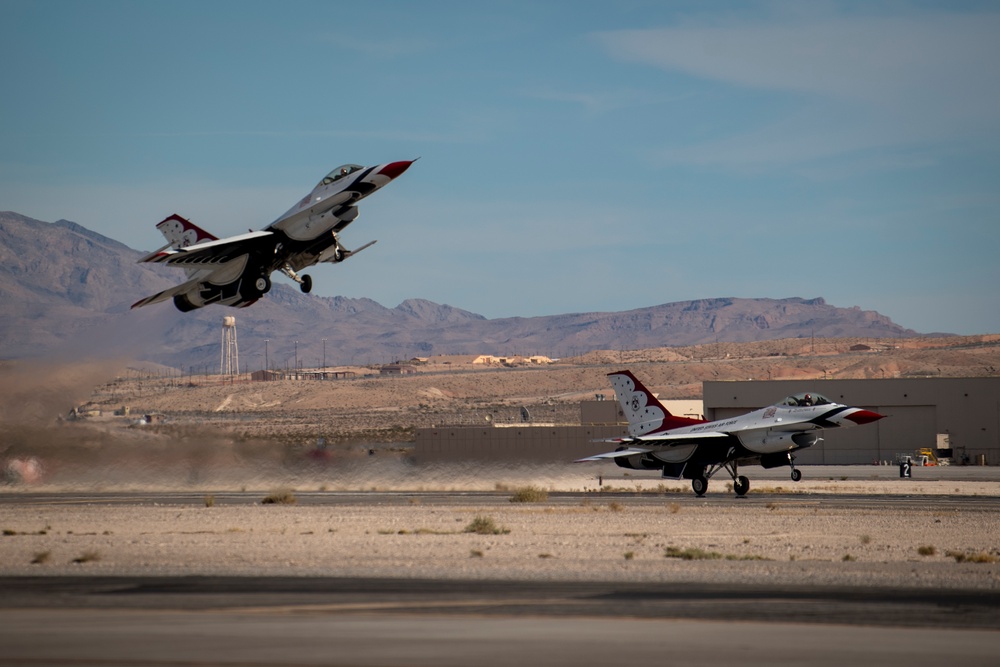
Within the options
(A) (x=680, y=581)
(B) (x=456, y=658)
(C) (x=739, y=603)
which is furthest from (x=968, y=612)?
(B) (x=456, y=658)

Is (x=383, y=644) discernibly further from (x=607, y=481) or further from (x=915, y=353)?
(x=915, y=353)

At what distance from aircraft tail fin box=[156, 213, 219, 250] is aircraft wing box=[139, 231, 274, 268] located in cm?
218

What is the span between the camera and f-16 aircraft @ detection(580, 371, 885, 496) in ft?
155

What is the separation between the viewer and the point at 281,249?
32.5m

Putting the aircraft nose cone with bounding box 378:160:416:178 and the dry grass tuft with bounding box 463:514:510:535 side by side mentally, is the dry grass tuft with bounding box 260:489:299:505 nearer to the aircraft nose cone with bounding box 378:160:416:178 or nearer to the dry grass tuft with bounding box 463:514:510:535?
the dry grass tuft with bounding box 463:514:510:535

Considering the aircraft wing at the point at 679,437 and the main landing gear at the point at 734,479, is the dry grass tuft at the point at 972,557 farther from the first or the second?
the main landing gear at the point at 734,479

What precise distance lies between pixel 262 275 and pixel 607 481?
3957 centimetres

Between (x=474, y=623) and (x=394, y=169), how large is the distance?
666 inches

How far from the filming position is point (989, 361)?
18812cm

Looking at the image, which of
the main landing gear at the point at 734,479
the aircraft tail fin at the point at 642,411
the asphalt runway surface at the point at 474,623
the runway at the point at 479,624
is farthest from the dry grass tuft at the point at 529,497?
the runway at the point at 479,624

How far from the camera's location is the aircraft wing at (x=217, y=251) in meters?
31.5

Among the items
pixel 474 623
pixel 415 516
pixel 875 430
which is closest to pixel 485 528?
pixel 415 516

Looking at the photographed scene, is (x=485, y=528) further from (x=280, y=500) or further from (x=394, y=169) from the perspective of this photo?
(x=280, y=500)

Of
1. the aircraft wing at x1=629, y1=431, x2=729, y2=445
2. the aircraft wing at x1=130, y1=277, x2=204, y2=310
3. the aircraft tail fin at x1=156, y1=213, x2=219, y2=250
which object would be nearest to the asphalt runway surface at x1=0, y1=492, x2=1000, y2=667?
the aircraft wing at x1=130, y1=277, x2=204, y2=310
